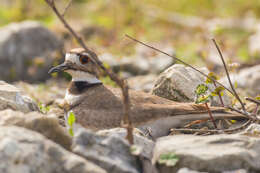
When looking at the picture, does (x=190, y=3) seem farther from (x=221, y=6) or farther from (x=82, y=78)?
(x=82, y=78)

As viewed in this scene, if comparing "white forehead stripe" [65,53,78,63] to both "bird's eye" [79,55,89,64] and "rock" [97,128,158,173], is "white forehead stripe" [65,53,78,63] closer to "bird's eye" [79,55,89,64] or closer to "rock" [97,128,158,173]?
"bird's eye" [79,55,89,64]

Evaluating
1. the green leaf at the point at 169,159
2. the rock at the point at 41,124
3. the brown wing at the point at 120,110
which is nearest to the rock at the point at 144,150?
the green leaf at the point at 169,159

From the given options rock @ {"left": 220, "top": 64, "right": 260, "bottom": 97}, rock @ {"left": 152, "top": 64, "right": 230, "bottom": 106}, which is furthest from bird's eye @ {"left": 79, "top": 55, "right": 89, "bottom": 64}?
rock @ {"left": 220, "top": 64, "right": 260, "bottom": 97}

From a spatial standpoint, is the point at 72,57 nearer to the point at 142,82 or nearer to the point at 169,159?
the point at 169,159

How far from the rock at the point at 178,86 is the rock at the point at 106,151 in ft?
5.55

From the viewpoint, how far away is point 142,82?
7.50 m

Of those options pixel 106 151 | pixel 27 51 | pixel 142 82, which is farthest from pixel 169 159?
pixel 27 51

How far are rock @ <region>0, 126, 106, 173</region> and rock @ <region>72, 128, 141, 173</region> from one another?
0.42ft

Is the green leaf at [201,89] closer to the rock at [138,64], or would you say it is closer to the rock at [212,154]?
the rock at [212,154]

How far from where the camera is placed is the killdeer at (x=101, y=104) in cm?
407

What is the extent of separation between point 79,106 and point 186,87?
1186mm

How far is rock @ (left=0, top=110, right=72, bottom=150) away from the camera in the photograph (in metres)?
3.22

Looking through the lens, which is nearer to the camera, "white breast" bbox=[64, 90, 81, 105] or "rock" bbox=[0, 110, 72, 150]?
"rock" bbox=[0, 110, 72, 150]

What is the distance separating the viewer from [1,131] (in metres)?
2.91
